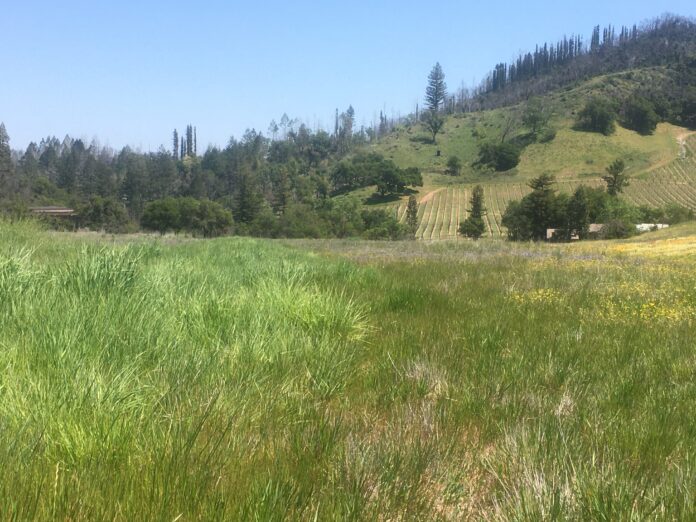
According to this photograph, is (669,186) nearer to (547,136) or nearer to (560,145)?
(560,145)

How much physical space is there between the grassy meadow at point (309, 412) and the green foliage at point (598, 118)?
549 feet

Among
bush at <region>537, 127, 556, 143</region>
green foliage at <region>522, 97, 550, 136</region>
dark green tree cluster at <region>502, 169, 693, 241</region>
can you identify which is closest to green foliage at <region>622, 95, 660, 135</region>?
bush at <region>537, 127, 556, 143</region>

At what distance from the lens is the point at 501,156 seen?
140750 millimetres

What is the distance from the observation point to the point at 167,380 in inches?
84.6

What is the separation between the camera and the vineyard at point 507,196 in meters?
95.7

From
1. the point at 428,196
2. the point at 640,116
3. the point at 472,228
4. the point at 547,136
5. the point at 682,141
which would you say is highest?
the point at 640,116

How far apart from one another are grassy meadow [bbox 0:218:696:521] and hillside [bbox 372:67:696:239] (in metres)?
80.0

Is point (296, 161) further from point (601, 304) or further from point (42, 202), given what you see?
point (601, 304)

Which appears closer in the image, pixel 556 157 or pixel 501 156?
pixel 556 157

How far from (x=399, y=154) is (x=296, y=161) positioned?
1610 inches

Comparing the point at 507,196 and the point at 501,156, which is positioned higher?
the point at 501,156

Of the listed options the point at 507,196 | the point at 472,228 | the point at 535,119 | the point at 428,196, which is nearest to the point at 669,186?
the point at 507,196

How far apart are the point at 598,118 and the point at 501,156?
3626 cm

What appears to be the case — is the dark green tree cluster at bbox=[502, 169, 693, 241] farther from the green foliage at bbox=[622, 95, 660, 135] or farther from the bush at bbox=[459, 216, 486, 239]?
the green foliage at bbox=[622, 95, 660, 135]
